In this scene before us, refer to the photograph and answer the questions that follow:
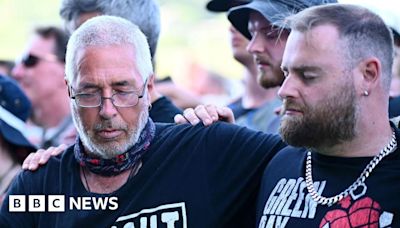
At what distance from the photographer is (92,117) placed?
414 cm

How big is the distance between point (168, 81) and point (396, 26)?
141 centimetres

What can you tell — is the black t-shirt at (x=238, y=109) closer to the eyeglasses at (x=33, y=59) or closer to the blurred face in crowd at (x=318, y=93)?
the eyeglasses at (x=33, y=59)

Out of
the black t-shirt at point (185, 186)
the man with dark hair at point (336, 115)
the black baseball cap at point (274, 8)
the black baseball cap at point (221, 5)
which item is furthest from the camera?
the black baseball cap at point (221, 5)

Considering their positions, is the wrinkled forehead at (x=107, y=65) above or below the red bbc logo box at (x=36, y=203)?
above

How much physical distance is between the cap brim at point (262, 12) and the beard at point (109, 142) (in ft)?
2.60

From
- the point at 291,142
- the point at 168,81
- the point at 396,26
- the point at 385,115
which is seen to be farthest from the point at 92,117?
the point at 168,81

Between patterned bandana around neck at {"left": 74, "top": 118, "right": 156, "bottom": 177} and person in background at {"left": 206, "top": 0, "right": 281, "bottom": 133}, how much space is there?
1.64 m

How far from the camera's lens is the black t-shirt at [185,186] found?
13.4 feet

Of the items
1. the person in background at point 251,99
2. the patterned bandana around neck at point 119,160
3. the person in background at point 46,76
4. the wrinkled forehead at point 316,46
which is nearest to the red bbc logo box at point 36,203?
the patterned bandana around neck at point 119,160

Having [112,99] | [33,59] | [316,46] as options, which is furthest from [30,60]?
[316,46]

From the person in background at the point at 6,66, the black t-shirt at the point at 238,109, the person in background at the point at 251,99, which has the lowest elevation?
the person in background at the point at 6,66

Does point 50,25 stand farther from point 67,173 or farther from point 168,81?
point 67,173

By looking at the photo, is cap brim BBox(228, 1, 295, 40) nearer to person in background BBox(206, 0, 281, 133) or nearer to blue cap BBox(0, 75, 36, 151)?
person in background BBox(206, 0, 281, 133)

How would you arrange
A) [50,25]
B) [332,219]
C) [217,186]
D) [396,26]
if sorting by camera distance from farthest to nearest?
1. [50,25]
2. [396,26]
3. [217,186]
4. [332,219]
